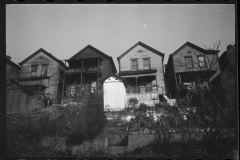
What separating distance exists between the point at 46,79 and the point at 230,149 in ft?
76.5

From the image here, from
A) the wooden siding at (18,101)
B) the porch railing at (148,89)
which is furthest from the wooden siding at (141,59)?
the wooden siding at (18,101)

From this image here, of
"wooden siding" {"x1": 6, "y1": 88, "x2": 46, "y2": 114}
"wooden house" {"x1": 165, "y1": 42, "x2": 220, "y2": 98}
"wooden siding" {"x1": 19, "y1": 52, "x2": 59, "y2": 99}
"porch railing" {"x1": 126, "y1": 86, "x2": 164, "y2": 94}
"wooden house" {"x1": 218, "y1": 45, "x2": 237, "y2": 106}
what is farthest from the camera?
"wooden siding" {"x1": 19, "y1": 52, "x2": 59, "y2": 99}

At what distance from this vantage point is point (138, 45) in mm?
26453

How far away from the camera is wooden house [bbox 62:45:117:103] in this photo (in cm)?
2444

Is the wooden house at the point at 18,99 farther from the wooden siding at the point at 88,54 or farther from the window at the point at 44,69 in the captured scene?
the wooden siding at the point at 88,54

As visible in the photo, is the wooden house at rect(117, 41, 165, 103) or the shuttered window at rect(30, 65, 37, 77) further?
the shuttered window at rect(30, 65, 37, 77)

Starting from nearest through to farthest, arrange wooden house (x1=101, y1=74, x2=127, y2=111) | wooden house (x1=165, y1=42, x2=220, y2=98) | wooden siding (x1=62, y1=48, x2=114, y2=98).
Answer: wooden house (x1=101, y1=74, x2=127, y2=111), wooden house (x1=165, y1=42, x2=220, y2=98), wooden siding (x1=62, y1=48, x2=114, y2=98)

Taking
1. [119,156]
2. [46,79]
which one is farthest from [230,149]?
[46,79]

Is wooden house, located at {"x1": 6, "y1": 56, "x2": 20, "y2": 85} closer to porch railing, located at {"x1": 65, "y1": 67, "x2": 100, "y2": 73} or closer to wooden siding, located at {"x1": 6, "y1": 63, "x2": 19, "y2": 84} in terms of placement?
wooden siding, located at {"x1": 6, "y1": 63, "x2": 19, "y2": 84}

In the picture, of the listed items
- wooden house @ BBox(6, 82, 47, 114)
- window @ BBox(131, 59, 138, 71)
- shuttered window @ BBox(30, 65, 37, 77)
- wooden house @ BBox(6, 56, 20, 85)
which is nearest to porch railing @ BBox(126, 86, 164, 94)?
window @ BBox(131, 59, 138, 71)

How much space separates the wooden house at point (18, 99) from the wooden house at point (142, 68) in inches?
473

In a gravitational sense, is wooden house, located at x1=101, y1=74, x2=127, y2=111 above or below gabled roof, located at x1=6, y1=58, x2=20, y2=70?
below

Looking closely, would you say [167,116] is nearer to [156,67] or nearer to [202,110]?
[202,110]

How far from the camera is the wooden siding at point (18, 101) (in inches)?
686
